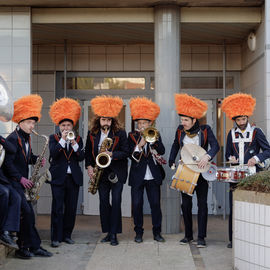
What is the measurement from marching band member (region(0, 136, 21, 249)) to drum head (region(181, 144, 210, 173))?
6.75ft

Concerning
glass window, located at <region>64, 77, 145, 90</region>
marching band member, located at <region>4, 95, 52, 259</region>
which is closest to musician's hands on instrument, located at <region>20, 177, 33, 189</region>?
marching band member, located at <region>4, 95, 52, 259</region>

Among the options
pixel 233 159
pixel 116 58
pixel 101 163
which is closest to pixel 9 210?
pixel 101 163

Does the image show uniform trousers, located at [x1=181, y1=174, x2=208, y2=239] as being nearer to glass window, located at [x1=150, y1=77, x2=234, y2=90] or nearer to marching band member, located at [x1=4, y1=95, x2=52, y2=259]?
marching band member, located at [x1=4, y1=95, x2=52, y2=259]

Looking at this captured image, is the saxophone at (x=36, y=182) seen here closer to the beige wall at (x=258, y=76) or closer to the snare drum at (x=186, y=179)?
the snare drum at (x=186, y=179)

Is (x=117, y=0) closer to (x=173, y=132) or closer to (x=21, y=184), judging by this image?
(x=173, y=132)

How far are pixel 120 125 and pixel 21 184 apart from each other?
63.0 inches

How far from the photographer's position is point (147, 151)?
6.20 meters

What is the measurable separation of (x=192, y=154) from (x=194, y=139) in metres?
0.40

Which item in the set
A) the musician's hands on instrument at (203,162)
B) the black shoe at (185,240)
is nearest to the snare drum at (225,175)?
the musician's hands on instrument at (203,162)

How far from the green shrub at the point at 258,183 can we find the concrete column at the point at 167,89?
6.60 ft

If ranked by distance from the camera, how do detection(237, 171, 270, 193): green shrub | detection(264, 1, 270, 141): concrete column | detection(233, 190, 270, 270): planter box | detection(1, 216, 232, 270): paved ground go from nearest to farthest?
1. detection(233, 190, 270, 270): planter box
2. detection(237, 171, 270, 193): green shrub
3. detection(1, 216, 232, 270): paved ground
4. detection(264, 1, 270, 141): concrete column

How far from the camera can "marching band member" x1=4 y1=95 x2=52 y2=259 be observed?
5.26 meters

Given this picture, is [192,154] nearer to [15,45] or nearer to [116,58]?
[15,45]

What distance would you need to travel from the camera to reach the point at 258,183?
4.60 meters
